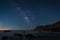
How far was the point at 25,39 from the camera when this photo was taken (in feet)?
31.1

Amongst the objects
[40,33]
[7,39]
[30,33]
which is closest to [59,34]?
[40,33]

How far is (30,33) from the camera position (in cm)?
1148

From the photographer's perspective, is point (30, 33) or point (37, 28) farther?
point (30, 33)

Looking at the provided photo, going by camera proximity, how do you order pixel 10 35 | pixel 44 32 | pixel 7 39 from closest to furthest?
pixel 7 39
pixel 10 35
pixel 44 32

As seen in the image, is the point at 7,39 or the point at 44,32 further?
the point at 44,32

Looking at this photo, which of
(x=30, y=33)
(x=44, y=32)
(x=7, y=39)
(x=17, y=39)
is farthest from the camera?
(x=44, y=32)

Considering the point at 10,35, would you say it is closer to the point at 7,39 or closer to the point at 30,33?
Answer: the point at 7,39

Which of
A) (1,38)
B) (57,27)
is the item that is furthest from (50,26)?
(1,38)

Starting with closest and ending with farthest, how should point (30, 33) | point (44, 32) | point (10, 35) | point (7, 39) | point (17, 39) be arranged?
point (17, 39) → point (7, 39) → point (10, 35) → point (30, 33) → point (44, 32)

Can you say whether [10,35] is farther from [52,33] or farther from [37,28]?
[52,33]

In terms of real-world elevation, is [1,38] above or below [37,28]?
below

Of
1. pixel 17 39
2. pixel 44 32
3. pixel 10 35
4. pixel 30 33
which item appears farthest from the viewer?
pixel 44 32

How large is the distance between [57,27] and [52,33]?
1.80m

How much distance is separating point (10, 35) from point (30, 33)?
175 centimetres
